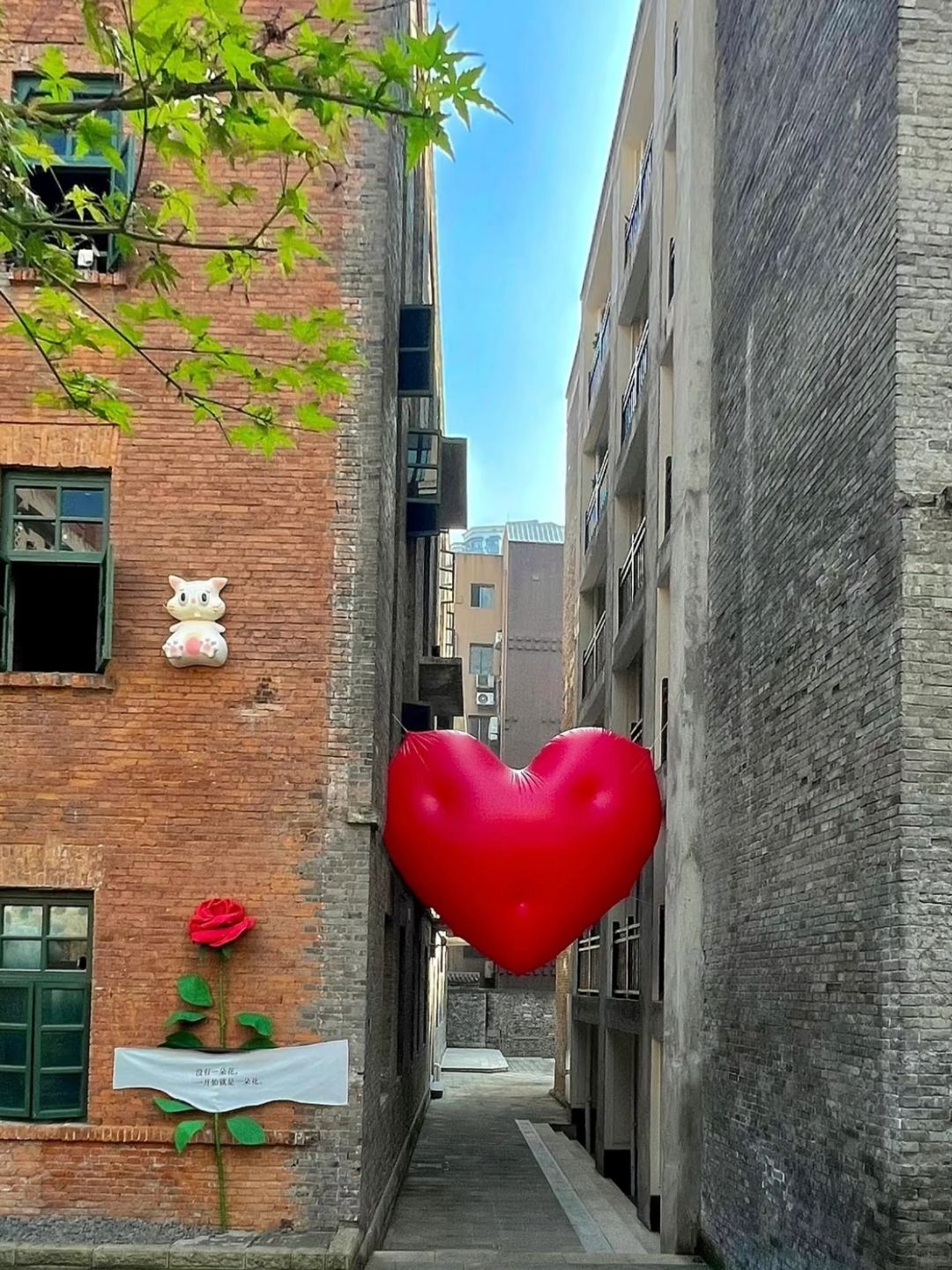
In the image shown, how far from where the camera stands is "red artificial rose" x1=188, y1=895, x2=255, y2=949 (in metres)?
10.1

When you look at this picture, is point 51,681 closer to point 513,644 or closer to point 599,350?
point 599,350

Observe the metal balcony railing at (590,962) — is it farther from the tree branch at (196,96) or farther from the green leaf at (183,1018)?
the tree branch at (196,96)

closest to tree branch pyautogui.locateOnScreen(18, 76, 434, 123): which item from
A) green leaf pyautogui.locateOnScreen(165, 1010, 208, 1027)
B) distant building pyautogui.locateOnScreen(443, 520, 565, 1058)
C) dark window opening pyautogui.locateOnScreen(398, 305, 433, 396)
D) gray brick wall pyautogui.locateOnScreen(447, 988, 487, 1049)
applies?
Result: green leaf pyautogui.locateOnScreen(165, 1010, 208, 1027)

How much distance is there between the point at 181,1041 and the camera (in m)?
10.1

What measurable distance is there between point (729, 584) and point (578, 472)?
1621 cm

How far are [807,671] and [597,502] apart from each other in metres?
14.7

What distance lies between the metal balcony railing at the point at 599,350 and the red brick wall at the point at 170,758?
12.2m

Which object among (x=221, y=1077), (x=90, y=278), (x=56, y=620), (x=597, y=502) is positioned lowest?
(x=221, y=1077)

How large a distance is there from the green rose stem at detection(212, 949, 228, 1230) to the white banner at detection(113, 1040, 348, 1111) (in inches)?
4.6

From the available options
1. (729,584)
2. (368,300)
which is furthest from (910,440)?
(368,300)

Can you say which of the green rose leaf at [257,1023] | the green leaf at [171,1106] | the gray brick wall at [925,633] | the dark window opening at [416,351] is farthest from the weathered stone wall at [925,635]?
the dark window opening at [416,351]

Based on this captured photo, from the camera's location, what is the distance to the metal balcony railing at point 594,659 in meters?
21.9

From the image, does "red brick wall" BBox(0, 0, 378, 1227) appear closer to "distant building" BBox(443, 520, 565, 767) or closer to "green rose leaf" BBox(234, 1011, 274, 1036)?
"green rose leaf" BBox(234, 1011, 274, 1036)

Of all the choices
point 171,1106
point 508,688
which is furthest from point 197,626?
point 508,688
